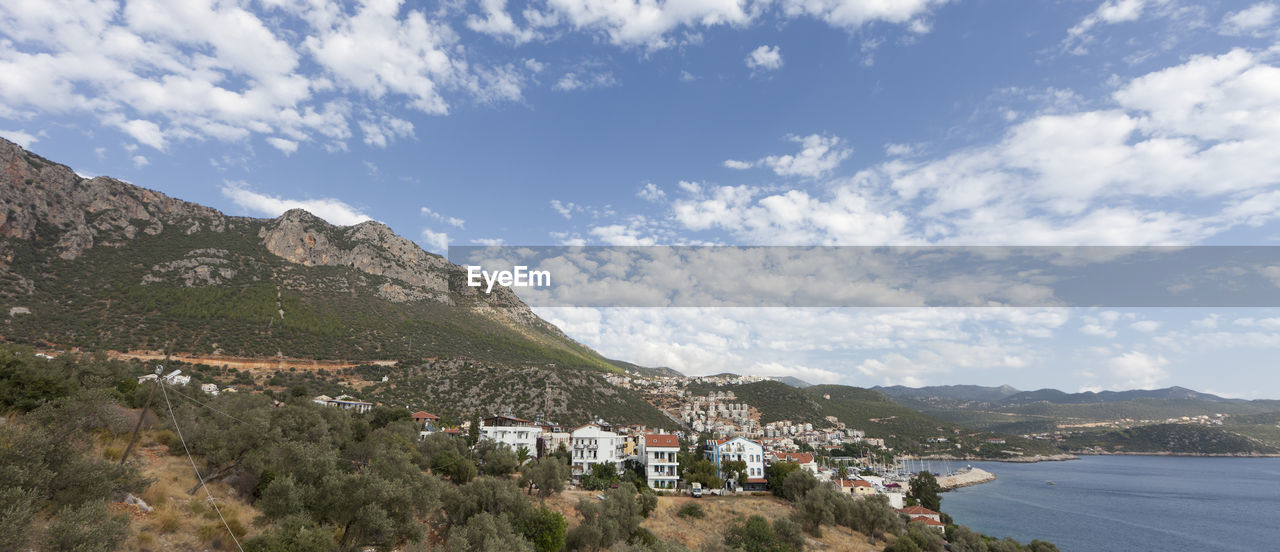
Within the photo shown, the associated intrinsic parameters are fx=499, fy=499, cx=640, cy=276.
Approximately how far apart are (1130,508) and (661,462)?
72294mm

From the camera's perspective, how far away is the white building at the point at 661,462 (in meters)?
52.7

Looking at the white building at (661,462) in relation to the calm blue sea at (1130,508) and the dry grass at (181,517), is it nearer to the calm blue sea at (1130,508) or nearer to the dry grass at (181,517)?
the calm blue sea at (1130,508)

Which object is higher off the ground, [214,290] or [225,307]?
[214,290]

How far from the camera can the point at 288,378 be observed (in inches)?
2194

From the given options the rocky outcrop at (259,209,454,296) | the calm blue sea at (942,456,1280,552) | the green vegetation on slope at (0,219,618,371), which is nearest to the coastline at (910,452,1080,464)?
the calm blue sea at (942,456,1280,552)

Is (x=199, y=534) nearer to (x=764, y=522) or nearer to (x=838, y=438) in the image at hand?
(x=764, y=522)

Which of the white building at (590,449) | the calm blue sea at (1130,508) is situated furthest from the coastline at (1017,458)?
the white building at (590,449)

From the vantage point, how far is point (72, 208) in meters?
70.4

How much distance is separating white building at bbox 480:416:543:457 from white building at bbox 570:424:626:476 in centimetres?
426

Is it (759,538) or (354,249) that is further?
(354,249)

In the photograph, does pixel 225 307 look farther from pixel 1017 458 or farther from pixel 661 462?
pixel 1017 458

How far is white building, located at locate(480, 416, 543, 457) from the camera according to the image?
51.2 m

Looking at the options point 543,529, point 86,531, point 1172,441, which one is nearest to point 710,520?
point 543,529

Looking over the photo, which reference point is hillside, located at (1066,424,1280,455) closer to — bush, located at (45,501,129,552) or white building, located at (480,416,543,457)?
white building, located at (480,416,543,457)
